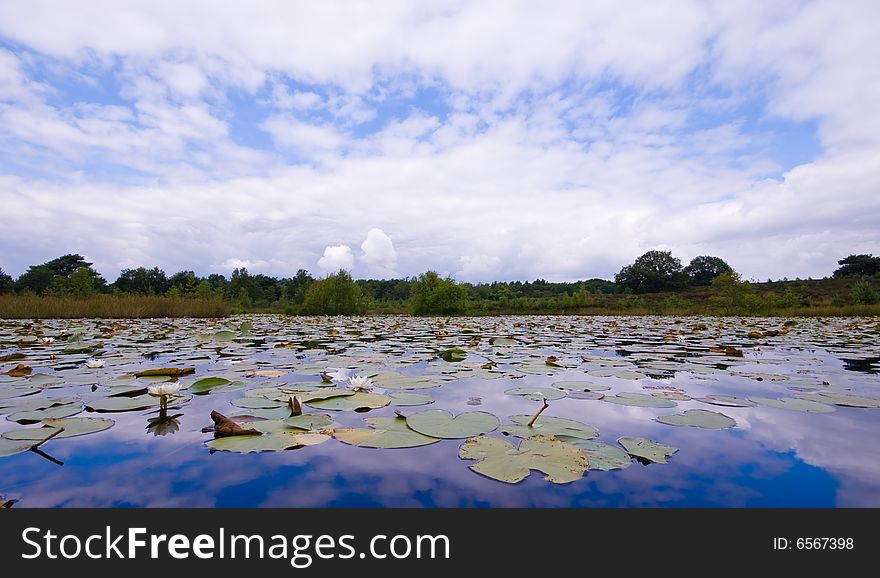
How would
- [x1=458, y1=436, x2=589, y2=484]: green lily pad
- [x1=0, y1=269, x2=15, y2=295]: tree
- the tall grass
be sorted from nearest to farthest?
1. [x1=458, y1=436, x2=589, y2=484]: green lily pad
2. the tall grass
3. [x1=0, y1=269, x2=15, y2=295]: tree

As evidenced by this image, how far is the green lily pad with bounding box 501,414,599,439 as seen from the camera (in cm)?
183

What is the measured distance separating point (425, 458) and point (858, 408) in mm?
2462

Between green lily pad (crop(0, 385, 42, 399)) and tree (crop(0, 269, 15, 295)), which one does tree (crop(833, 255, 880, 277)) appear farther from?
tree (crop(0, 269, 15, 295))

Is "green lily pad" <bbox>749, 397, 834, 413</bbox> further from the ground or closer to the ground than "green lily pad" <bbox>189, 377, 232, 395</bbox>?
closer to the ground

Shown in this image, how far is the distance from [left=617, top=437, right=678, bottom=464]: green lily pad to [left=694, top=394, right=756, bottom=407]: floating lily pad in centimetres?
101

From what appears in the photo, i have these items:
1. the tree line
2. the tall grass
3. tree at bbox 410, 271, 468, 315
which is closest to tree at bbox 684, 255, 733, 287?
the tree line

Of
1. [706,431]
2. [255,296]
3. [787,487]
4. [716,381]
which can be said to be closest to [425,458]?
[787,487]

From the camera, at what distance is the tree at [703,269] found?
5494cm

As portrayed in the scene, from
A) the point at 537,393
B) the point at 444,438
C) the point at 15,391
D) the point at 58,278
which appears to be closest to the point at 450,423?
the point at 444,438

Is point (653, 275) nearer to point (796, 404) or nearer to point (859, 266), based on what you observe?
point (859, 266)

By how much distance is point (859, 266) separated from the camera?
43.2 m

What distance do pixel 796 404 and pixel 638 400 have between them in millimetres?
843

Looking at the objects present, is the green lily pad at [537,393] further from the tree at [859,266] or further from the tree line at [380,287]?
the tree at [859,266]

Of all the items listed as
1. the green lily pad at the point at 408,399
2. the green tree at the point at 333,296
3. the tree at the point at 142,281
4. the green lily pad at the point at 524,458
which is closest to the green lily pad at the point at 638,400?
the green lily pad at the point at 524,458
